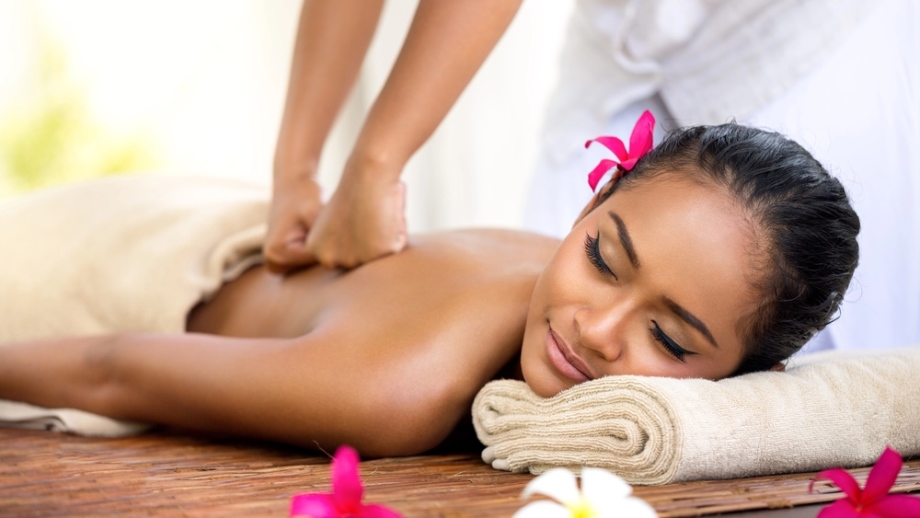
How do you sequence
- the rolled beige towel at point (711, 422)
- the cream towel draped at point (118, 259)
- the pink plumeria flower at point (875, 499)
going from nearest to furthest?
the pink plumeria flower at point (875, 499), the rolled beige towel at point (711, 422), the cream towel draped at point (118, 259)

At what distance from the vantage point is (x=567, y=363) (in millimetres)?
1317

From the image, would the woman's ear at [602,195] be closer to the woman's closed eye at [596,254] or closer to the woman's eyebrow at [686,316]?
the woman's closed eye at [596,254]

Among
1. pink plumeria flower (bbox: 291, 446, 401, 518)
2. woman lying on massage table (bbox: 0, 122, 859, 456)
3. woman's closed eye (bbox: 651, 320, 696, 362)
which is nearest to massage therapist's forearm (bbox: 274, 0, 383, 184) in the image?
woman lying on massage table (bbox: 0, 122, 859, 456)

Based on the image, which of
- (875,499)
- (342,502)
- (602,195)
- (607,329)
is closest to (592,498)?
(342,502)

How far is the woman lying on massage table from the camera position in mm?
1267

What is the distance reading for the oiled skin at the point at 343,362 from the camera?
1.40m

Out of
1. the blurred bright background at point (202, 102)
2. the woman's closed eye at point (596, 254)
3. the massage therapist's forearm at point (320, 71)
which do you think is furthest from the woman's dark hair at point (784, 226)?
the blurred bright background at point (202, 102)

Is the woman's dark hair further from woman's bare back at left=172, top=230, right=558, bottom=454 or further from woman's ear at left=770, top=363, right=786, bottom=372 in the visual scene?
woman's bare back at left=172, top=230, right=558, bottom=454

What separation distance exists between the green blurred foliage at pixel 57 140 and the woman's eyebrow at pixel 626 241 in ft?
12.2

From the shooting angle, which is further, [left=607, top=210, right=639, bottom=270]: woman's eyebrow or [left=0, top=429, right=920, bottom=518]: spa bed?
[left=607, top=210, right=639, bottom=270]: woman's eyebrow

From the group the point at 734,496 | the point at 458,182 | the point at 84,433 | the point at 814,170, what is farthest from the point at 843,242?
the point at 458,182

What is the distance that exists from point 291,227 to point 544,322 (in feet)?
2.34

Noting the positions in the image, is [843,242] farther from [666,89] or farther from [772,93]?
[666,89]

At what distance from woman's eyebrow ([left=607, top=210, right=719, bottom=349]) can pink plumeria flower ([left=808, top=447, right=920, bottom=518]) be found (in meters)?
0.31
